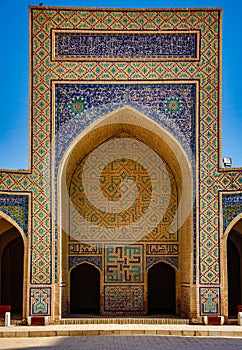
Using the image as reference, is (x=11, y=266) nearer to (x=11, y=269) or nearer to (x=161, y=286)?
(x=11, y=269)

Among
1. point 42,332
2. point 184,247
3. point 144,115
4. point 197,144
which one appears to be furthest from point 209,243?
point 42,332

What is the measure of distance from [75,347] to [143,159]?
466 cm

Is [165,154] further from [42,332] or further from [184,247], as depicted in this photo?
[42,332]

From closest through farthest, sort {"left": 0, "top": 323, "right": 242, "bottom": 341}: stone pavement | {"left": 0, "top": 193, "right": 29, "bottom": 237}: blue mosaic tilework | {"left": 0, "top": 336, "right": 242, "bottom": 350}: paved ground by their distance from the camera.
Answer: {"left": 0, "top": 336, "right": 242, "bottom": 350}: paved ground < {"left": 0, "top": 323, "right": 242, "bottom": 341}: stone pavement < {"left": 0, "top": 193, "right": 29, "bottom": 237}: blue mosaic tilework

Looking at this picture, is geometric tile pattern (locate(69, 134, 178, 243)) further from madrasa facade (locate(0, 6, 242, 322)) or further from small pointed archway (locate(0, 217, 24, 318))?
small pointed archway (locate(0, 217, 24, 318))

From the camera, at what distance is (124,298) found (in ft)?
37.9

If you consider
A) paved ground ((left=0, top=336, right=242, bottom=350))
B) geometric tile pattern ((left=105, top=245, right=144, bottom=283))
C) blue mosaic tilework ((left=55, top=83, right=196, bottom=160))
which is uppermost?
blue mosaic tilework ((left=55, top=83, right=196, bottom=160))

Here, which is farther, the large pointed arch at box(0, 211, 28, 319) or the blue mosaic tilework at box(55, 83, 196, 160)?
the large pointed arch at box(0, 211, 28, 319)

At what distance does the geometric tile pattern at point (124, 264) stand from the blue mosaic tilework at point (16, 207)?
6.34ft

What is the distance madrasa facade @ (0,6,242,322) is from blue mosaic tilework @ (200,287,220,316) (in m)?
0.02

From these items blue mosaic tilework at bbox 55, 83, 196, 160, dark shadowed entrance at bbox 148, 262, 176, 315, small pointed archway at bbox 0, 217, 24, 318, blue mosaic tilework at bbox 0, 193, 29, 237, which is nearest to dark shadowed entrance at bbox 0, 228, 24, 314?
small pointed archway at bbox 0, 217, 24, 318

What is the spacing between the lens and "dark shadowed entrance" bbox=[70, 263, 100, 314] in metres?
12.8

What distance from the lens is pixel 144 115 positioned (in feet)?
35.7

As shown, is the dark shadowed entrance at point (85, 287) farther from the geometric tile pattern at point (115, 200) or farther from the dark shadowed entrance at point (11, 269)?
the geometric tile pattern at point (115, 200)
